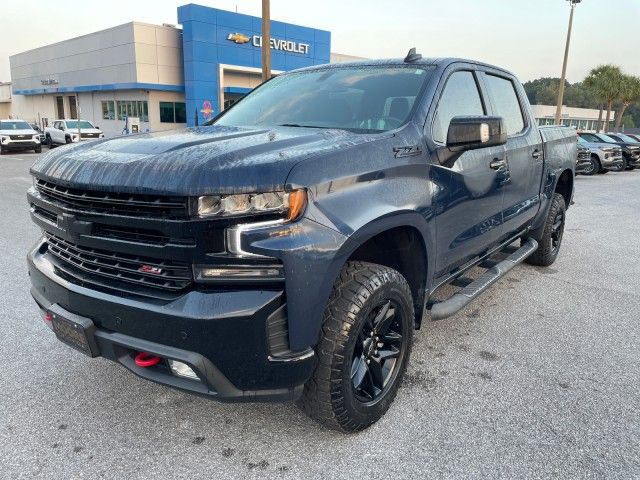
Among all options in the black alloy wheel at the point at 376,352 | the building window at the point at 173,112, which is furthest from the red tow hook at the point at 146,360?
the building window at the point at 173,112

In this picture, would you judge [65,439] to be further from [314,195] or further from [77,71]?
[77,71]

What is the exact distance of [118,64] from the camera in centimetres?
3203

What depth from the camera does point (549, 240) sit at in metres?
5.42

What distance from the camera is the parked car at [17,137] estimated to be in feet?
74.7

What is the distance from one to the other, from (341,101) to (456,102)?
758 millimetres

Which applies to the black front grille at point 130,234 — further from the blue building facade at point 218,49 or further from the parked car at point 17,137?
the blue building facade at point 218,49

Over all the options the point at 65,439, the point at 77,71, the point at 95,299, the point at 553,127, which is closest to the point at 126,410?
the point at 65,439

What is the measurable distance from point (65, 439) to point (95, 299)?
83 cm

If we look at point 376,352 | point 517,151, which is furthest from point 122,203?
point 517,151

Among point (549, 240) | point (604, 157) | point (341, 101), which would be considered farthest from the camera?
point (604, 157)

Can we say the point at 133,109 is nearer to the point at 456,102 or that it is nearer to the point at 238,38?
the point at 238,38

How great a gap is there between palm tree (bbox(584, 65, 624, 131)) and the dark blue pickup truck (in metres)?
48.7

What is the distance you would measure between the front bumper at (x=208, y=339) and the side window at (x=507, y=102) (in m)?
2.85

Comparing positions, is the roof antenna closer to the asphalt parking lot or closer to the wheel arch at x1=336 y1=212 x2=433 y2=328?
the wheel arch at x1=336 y1=212 x2=433 y2=328
